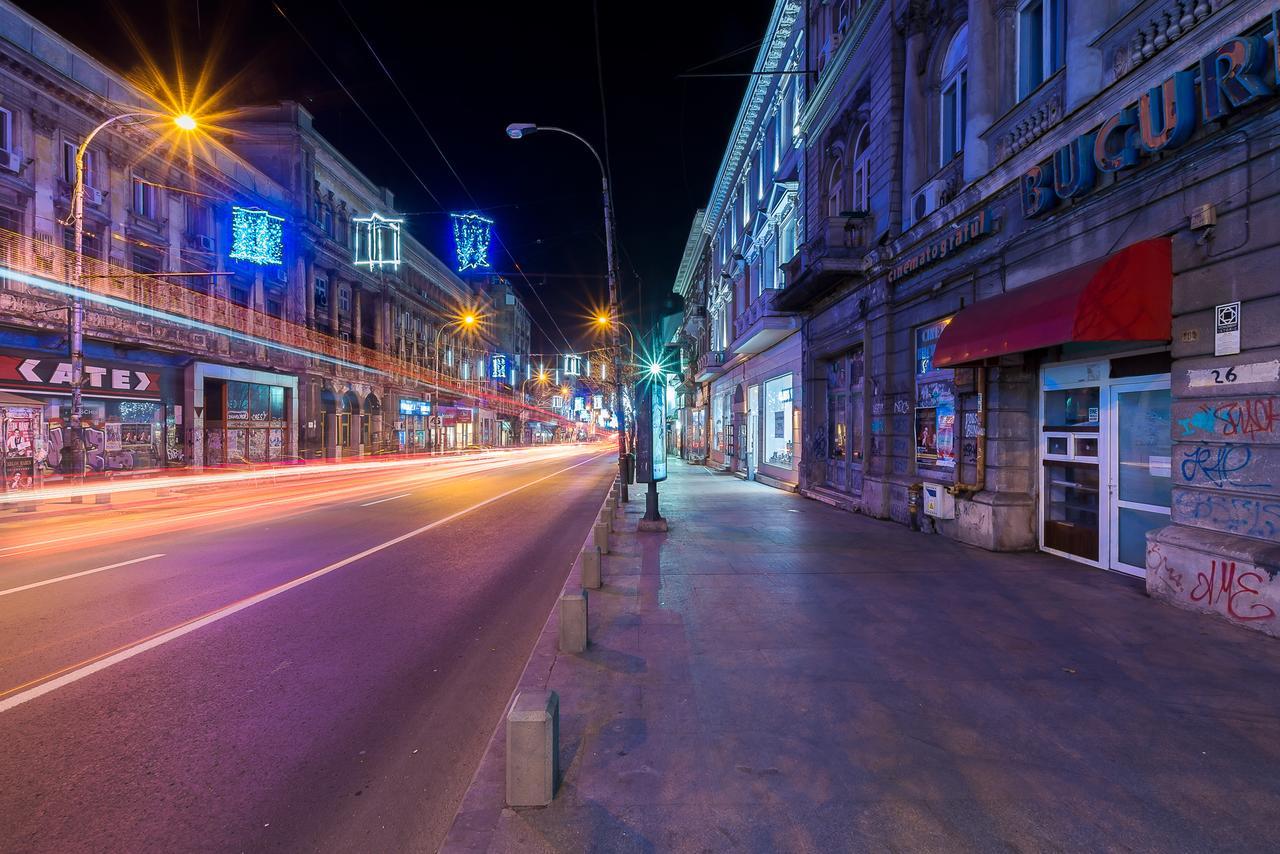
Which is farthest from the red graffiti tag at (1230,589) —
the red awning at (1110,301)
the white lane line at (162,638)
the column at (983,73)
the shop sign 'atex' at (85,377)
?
the shop sign 'atex' at (85,377)

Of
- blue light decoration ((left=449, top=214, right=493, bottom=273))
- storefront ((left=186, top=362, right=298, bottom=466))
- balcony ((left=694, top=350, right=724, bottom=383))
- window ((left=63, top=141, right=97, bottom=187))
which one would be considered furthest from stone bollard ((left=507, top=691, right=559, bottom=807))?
storefront ((left=186, top=362, right=298, bottom=466))

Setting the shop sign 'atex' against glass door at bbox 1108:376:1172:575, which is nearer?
glass door at bbox 1108:376:1172:575

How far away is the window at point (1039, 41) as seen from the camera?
8.65 meters

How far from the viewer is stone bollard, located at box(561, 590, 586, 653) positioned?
5.05 meters

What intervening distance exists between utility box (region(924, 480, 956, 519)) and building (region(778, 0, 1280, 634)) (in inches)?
1.9

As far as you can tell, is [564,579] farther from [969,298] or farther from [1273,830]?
[969,298]

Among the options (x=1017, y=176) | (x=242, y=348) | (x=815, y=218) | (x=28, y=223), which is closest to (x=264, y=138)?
(x=242, y=348)

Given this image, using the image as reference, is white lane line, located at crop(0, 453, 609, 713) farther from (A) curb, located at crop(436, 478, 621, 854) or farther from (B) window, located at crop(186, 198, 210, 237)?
(B) window, located at crop(186, 198, 210, 237)

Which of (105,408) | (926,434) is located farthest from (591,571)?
(105,408)

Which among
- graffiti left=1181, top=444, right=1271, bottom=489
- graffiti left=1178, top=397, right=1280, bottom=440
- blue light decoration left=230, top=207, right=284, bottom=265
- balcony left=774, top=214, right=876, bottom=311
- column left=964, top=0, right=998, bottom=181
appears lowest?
graffiti left=1181, top=444, right=1271, bottom=489

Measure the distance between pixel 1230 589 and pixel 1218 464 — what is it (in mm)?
1223

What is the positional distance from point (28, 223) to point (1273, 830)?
29282 mm

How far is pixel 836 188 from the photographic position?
52.7 ft

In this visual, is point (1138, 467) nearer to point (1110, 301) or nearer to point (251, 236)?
point (1110, 301)
